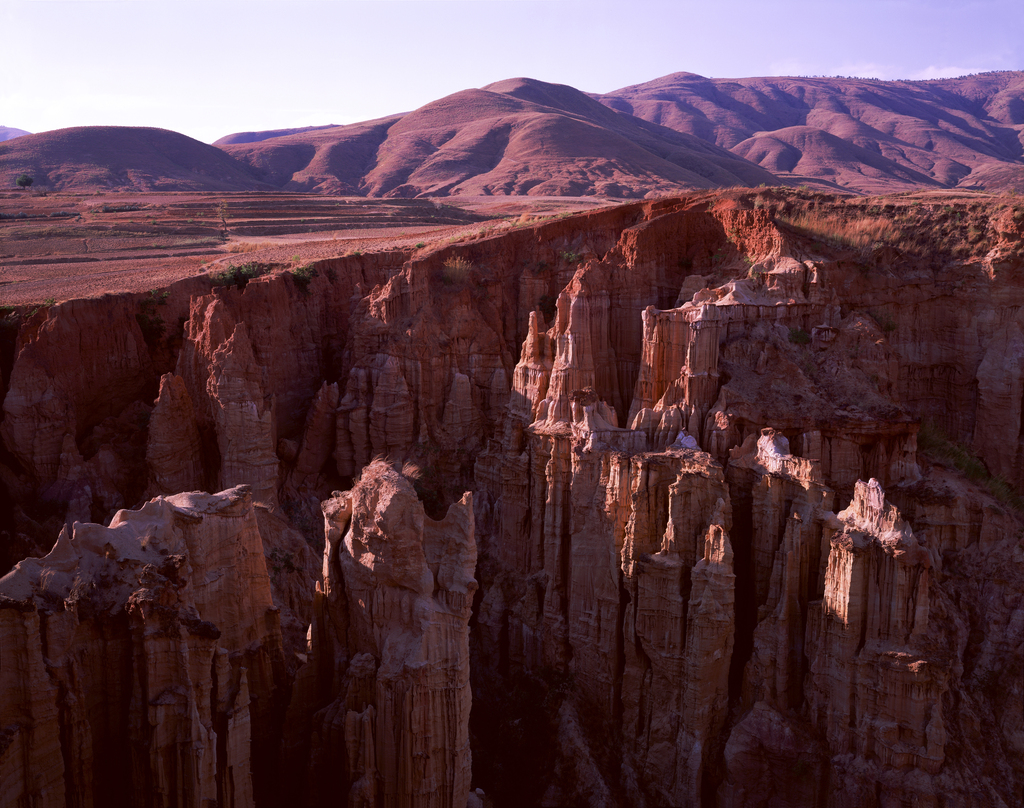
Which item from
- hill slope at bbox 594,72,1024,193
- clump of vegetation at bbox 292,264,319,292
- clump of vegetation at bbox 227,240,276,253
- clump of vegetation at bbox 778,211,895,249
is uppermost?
Answer: hill slope at bbox 594,72,1024,193

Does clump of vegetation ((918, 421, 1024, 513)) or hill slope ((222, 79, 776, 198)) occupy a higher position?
hill slope ((222, 79, 776, 198))

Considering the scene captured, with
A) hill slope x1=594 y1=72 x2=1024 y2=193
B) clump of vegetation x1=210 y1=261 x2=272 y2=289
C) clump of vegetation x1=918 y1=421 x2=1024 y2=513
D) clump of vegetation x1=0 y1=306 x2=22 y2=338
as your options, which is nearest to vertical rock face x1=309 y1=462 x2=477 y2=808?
clump of vegetation x1=918 y1=421 x2=1024 y2=513

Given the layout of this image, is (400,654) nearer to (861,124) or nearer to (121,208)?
(121,208)

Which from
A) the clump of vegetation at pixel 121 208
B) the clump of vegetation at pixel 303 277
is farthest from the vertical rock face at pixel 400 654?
the clump of vegetation at pixel 121 208

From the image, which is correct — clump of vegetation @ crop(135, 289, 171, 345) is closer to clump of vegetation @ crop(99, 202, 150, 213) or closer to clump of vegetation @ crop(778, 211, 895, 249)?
clump of vegetation @ crop(778, 211, 895, 249)

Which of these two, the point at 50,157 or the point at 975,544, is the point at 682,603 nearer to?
the point at 975,544

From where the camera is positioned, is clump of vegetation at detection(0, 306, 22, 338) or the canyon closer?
the canyon

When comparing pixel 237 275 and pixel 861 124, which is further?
pixel 861 124

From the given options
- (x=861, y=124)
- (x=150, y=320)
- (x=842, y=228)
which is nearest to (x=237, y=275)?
(x=150, y=320)
